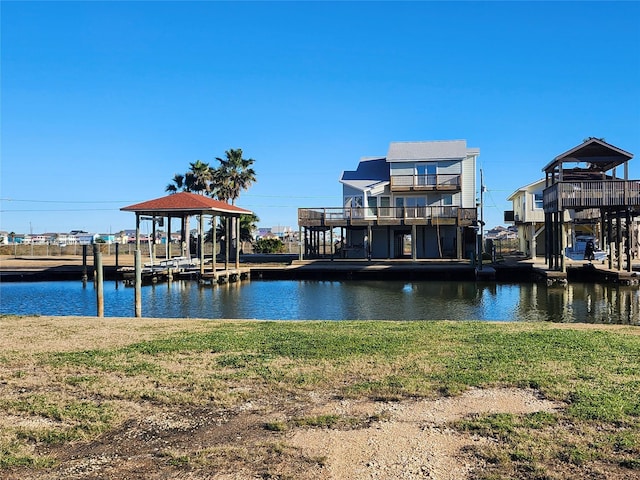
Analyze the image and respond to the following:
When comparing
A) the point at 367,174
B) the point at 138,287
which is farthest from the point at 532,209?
the point at 138,287

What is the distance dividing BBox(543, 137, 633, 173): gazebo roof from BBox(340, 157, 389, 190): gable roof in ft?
49.8

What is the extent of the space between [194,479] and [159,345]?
18.6ft

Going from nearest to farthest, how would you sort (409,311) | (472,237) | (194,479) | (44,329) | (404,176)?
(194,479) < (44,329) < (409,311) < (404,176) < (472,237)

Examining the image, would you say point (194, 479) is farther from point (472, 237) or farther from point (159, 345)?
point (472, 237)

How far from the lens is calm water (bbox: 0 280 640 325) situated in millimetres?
19484

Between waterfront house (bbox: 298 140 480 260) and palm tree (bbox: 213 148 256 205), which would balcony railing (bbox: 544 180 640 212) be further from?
palm tree (bbox: 213 148 256 205)

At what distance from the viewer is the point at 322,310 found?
20.9 meters

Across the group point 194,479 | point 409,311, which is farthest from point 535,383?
point 409,311

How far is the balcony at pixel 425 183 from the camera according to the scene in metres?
42.2

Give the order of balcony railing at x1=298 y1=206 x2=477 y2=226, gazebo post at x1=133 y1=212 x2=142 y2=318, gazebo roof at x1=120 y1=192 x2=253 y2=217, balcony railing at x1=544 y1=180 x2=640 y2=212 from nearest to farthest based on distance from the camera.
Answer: gazebo post at x1=133 y1=212 x2=142 y2=318 < balcony railing at x1=544 y1=180 x2=640 y2=212 < gazebo roof at x1=120 y1=192 x2=253 y2=217 < balcony railing at x1=298 y1=206 x2=477 y2=226

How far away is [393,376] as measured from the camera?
7586 mm

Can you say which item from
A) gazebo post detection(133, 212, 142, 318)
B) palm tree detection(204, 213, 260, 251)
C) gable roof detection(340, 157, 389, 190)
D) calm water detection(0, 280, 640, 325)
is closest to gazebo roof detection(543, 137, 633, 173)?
calm water detection(0, 280, 640, 325)

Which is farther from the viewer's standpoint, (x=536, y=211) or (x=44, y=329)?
(x=536, y=211)

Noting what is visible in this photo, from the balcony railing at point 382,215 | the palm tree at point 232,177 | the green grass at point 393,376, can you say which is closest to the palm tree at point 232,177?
the palm tree at point 232,177
